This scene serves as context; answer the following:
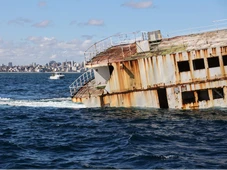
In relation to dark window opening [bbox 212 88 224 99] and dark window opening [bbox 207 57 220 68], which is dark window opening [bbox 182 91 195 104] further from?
dark window opening [bbox 207 57 220 68]

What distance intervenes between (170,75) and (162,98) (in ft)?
7.46

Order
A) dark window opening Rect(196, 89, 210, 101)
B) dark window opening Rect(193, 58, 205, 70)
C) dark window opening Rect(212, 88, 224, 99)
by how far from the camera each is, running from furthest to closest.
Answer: dark window opening Rect(196, 89, 210, 101) < dark window opening Rect(193, 58, 205, 70) < dark window opening Rect(212, 88, 224, 99)

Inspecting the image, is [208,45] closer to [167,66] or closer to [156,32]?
[167,66]

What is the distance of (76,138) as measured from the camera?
20.9 m

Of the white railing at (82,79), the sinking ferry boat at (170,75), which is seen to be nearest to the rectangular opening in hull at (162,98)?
the sinking ferry boat at (170,75)

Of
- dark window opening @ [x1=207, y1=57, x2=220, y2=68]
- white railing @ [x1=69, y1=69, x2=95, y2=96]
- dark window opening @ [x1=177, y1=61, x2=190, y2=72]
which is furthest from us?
white railing @ [x1=69, y1=69, x2=95, y2=96]

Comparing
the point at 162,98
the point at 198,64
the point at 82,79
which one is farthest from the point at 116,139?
the point at 82,79

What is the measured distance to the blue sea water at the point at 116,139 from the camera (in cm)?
1551

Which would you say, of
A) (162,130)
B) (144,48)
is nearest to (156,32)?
(144,48)

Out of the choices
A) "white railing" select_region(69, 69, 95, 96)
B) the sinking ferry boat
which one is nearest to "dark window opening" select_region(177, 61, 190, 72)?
the sinking ferry boat

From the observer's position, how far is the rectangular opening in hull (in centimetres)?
3034

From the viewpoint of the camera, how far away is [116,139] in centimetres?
2017

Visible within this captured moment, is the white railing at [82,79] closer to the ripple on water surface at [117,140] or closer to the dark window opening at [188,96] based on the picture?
the ripple on water surface at [117,140]

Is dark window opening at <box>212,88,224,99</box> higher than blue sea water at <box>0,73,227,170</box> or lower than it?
higher
